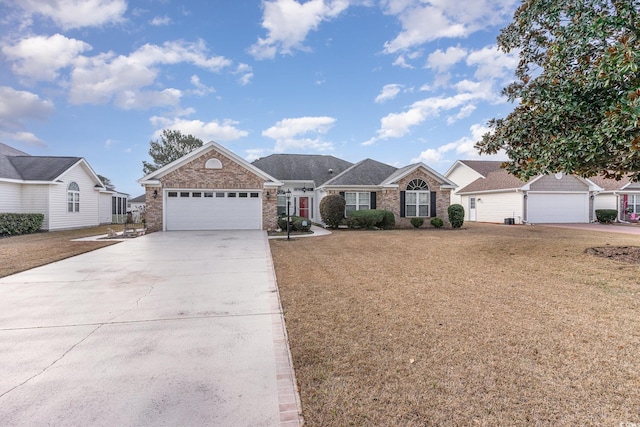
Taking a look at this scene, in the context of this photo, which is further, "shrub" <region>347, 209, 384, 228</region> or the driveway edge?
"shrub" <region>347, 209, 384, 228</region>

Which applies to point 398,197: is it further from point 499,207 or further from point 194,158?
point 194,158

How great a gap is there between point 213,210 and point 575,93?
15.7 m

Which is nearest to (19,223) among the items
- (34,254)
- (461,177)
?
(34,254)

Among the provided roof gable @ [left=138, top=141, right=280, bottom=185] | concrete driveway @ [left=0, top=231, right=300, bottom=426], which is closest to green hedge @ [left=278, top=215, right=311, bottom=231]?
roof gable @ [left=138, top=141, right=280, bottom=185]

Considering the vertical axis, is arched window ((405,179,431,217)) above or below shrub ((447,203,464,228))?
above

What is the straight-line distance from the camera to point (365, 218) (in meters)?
18.4

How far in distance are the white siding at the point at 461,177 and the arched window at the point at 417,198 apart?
35.8ft

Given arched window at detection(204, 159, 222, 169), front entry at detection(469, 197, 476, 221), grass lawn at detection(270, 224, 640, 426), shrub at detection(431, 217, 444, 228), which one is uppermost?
arched window at detection(204, 159, 222, 169)

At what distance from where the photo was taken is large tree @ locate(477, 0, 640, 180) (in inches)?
259

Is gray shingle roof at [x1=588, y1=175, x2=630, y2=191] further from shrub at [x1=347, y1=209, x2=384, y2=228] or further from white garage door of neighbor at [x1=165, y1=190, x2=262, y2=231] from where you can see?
white garage door of neighbor at [x1=165, y1=190, x2=262, y2=231]

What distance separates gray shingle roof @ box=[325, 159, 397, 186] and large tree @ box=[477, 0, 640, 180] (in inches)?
431

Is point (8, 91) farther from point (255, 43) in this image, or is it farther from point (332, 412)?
point (332, 412)

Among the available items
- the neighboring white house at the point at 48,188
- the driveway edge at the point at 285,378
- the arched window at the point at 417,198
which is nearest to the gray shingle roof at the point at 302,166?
the arched window at the point at 417,198

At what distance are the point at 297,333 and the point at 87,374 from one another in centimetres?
212
